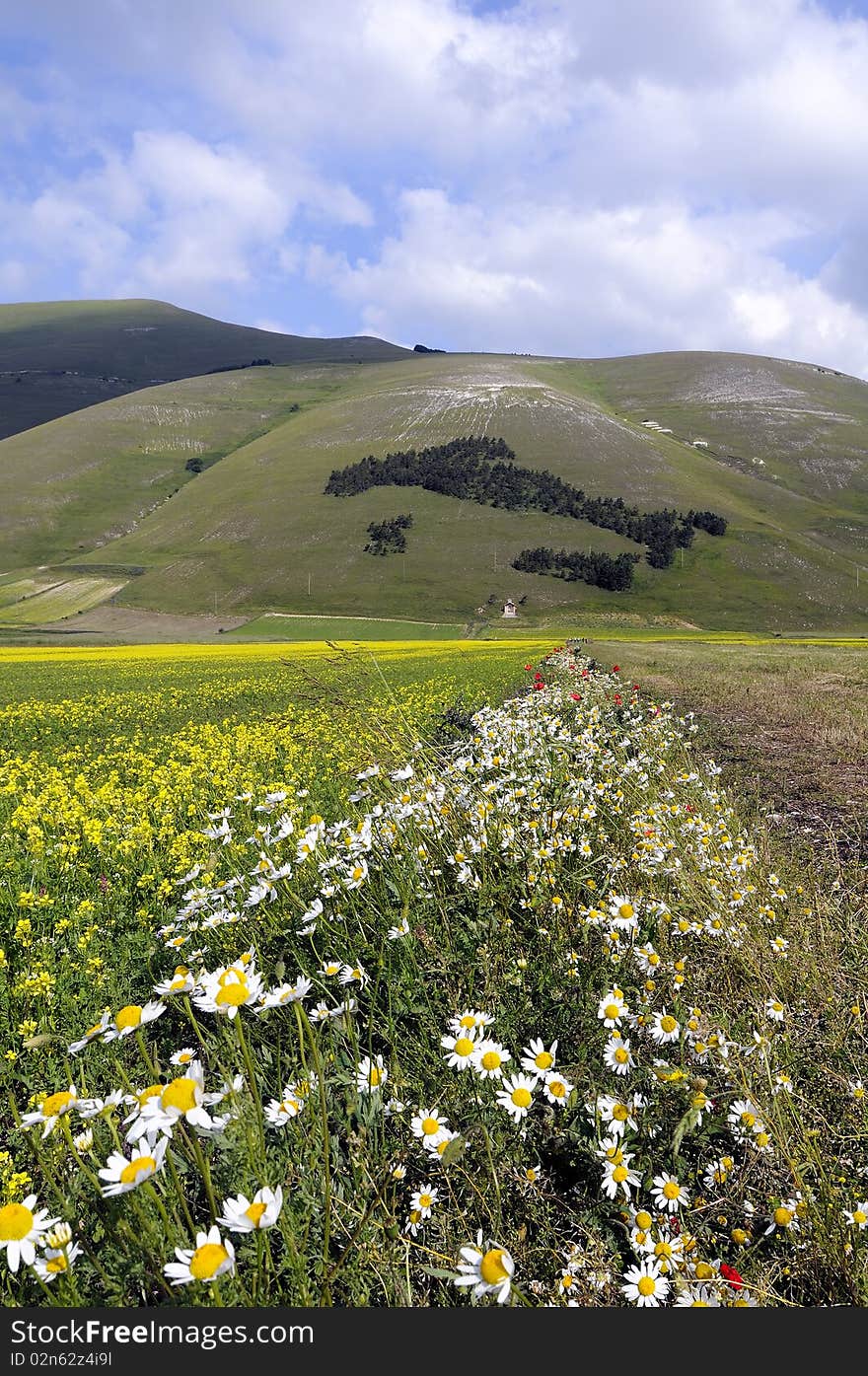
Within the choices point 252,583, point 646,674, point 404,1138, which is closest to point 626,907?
point 404,1138

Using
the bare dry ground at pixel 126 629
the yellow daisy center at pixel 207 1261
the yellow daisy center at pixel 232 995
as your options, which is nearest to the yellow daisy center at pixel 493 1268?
the yellow daisy center at pixel 207 1261

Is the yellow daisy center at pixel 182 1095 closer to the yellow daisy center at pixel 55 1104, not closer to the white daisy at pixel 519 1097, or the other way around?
the yellow daisy center at pixel 55 1104

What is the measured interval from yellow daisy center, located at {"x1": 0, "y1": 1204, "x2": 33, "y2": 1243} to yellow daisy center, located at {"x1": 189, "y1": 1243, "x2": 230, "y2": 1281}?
1.51ft

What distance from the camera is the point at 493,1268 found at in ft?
5.43

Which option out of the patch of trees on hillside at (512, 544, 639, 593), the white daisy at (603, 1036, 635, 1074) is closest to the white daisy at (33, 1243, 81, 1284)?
the white daisy at (603, 1036, 635, 1074)

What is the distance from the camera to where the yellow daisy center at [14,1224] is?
1733mm

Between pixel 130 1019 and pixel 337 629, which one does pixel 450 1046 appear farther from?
pixel 337 629

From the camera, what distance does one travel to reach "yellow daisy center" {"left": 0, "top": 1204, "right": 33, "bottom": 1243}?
173cm

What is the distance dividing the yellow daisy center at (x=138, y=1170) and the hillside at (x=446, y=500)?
86.2 metres

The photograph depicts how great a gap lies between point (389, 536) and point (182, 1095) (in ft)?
352

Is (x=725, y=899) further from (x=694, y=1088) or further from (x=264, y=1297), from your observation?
(x=264, y=1297)

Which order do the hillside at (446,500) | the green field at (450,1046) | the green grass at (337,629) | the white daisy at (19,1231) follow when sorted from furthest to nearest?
the hillside at (446,500), the green grass at (337,629), the green field at (450,1046), the white daisy at (19,1231)

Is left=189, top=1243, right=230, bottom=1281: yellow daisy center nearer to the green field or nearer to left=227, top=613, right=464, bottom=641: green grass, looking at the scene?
the green field

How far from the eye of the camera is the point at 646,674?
20469 mm
